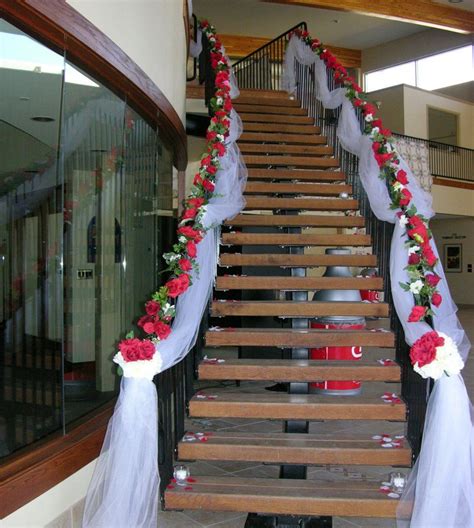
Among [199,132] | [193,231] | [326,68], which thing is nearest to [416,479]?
[193,231]

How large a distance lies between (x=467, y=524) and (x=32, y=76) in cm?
308

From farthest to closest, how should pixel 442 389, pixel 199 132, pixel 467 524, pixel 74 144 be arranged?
pixel 199 132
pixel 74 144
pixel 442 389
pixel 467 524

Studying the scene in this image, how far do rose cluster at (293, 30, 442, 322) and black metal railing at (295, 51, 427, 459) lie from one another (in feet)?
1.06

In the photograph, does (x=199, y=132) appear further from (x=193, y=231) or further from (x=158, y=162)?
(x=193, y=231)

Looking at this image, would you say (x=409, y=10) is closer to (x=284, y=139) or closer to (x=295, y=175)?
(x=284, y=139)

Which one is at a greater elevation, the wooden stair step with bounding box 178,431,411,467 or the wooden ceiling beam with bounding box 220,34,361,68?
the wooden ceiling beam with bounding box 220,34,361,68

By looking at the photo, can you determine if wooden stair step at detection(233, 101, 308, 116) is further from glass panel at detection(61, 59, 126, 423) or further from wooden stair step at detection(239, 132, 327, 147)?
glass panel at detection(61, 59, 126, 423)

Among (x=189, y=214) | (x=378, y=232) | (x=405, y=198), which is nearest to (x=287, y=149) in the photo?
(x=378, y=232)

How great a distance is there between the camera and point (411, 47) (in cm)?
1742

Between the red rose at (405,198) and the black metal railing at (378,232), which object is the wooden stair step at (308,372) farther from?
the red rose at (405,198)

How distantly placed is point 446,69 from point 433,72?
390 mm

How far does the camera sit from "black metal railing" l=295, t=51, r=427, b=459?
137 inches

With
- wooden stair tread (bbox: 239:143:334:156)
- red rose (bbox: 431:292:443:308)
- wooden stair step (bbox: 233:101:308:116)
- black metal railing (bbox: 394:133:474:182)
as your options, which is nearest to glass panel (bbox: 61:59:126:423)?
red rose (bbox: 431:292:443:308)

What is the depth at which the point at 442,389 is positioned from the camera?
116 inches
